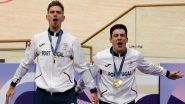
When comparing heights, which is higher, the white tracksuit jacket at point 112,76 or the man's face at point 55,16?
the man's face at point 55,16

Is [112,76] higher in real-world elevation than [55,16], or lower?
Answer: lower

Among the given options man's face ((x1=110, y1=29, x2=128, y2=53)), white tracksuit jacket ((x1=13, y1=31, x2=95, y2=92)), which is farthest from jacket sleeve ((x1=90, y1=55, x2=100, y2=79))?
white tracksuit jacket ((x1=13, y1=31, x2=95, y2=92))

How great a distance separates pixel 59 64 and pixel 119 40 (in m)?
0.78

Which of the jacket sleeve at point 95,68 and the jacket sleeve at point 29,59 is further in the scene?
the jacket sleeve at point 95,68

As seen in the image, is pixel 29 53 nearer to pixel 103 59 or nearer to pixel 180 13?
pixel 103 59

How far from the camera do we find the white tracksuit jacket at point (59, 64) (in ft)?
15.5

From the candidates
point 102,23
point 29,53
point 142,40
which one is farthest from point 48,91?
point 102,23

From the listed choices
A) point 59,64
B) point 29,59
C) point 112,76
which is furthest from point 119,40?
point 29,59

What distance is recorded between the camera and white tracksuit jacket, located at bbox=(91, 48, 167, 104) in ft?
16.7

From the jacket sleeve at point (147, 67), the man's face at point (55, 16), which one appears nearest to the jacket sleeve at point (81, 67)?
the man's face at point (55, 16)

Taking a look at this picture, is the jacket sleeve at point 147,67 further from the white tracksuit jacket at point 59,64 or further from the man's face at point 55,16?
the man's face at point 55,16

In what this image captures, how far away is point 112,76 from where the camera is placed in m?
5.12

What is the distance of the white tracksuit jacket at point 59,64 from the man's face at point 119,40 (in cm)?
48

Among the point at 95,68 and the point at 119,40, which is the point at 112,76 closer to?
the point at 95,68
